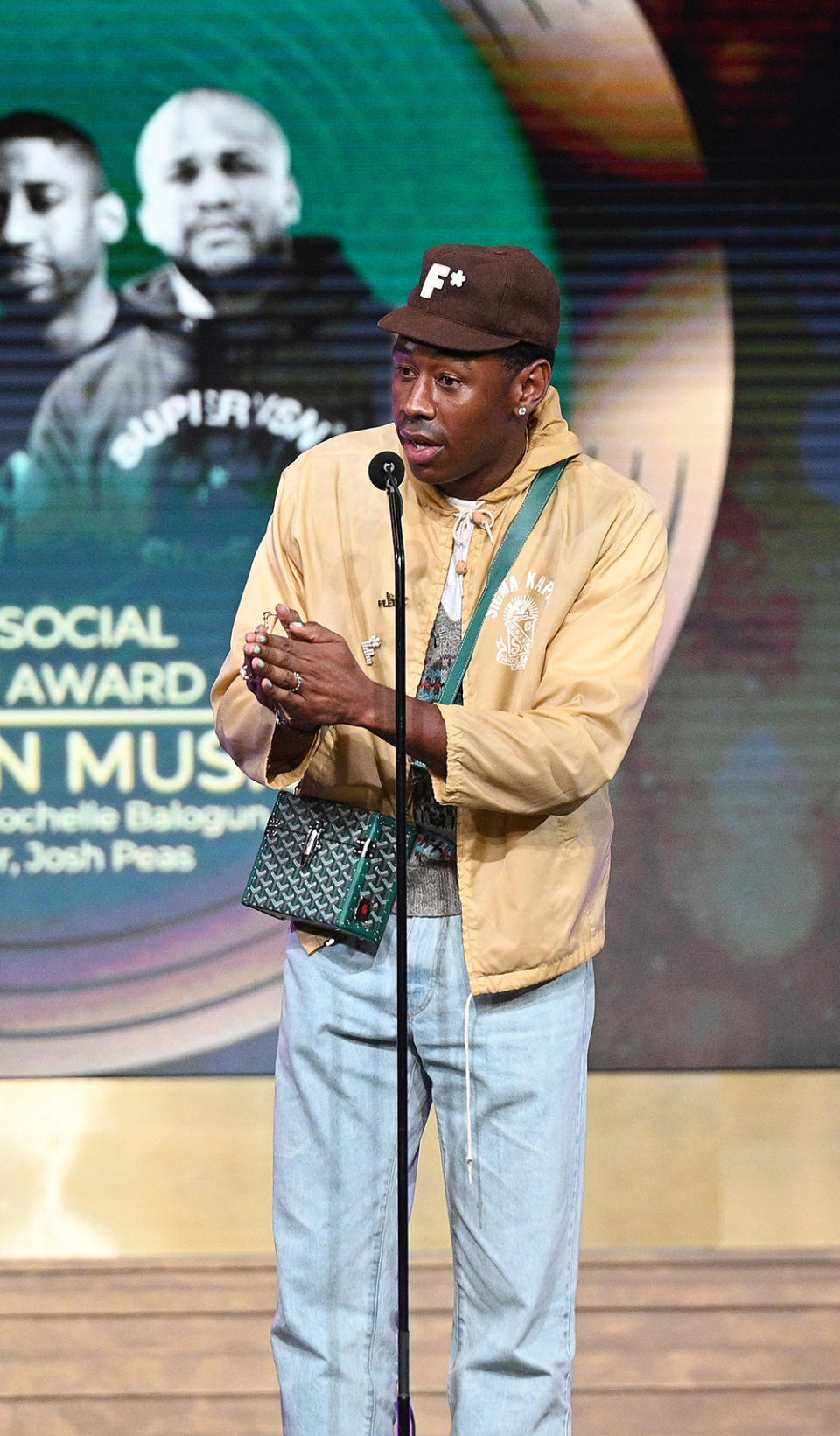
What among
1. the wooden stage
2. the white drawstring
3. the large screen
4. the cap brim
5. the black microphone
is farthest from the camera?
the large screen

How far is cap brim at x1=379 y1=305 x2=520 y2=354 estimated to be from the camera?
1.84m

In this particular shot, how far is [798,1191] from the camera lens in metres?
3.49

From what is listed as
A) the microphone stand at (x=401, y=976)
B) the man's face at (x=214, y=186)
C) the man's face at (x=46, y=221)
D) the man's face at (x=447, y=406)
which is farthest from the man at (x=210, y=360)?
the microphone stand at (x=401, y=976)

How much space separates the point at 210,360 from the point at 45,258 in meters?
0.49

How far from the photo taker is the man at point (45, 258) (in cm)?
398

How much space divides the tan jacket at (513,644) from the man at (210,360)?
2.06m

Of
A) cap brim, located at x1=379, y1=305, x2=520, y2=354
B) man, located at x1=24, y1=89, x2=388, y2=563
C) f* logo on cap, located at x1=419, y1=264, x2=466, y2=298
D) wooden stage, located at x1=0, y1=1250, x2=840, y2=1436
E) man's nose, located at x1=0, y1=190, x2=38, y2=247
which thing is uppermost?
man's nose, located at x1=0, y1=190, x2=38, y2=247

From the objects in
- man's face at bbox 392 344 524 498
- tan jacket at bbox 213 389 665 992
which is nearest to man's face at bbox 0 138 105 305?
tan jacket at bbox 213 389 665 992

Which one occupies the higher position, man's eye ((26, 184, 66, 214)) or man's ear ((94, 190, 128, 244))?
man's eye ((26, 184, 66, 214))

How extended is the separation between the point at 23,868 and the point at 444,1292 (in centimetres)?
176

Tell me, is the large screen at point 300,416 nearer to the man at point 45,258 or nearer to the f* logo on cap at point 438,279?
the man at point 45,258

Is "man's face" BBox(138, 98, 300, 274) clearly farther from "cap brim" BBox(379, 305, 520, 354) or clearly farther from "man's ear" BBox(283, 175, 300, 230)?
"cap brim" BBox(379, 305, 520, 354)

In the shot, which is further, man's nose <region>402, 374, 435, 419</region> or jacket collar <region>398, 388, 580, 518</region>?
jacket collar <region>398, 388, 580, 518</region>

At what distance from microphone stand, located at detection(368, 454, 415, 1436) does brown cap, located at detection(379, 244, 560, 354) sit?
0.65 feet
